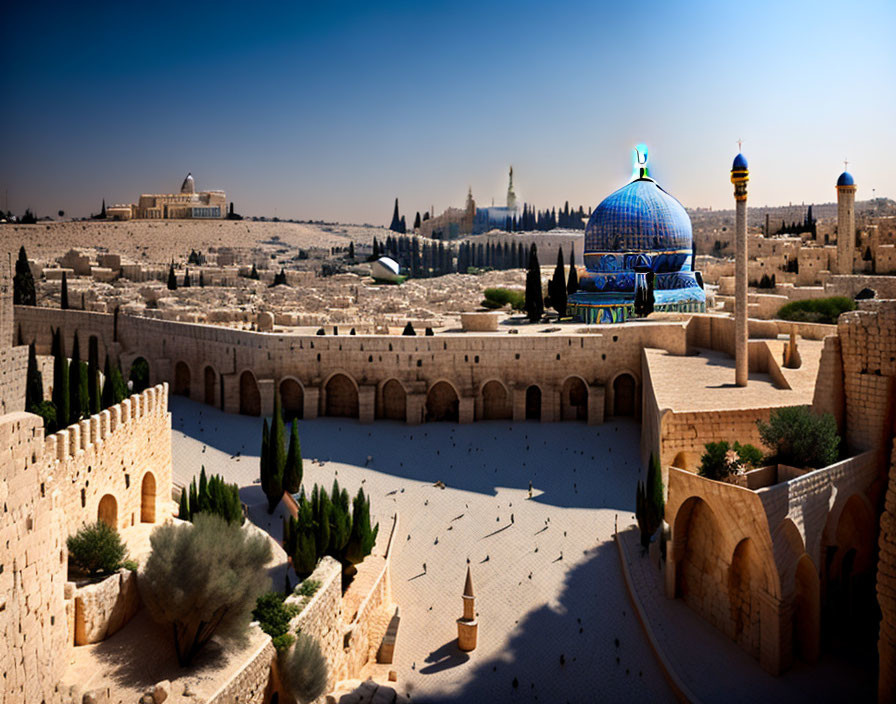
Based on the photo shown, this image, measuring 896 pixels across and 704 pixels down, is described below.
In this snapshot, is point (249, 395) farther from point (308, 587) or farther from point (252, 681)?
point (252, 681)

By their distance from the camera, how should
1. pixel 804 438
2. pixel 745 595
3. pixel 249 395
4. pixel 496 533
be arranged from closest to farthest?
pixel 745 595, pixel 804 438, pixel 496 533, pixel 249 395

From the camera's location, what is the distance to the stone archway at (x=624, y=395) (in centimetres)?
2395

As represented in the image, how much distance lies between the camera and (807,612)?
1096 centimetres

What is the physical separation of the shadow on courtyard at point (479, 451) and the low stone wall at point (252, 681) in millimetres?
8491

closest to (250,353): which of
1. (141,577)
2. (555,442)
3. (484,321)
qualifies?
(484,321)

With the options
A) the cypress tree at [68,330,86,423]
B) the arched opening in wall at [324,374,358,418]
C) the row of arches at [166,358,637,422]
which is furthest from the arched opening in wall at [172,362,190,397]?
the cypress tree at [68,330,86,423]

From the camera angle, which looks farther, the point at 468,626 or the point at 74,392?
the point at 74,392

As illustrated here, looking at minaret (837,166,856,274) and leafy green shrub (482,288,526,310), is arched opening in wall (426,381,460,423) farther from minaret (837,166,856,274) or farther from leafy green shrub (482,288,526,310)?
minaret (837,166,856,274)

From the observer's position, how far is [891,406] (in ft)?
37.3

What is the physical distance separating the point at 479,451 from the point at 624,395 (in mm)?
5688

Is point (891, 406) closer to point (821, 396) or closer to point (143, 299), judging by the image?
point (821, 396)

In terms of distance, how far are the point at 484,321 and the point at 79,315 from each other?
17.4 metres

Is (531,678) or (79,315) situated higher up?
(79,315)

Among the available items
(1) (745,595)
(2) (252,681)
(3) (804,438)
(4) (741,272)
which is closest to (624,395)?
(4) (741,272)
